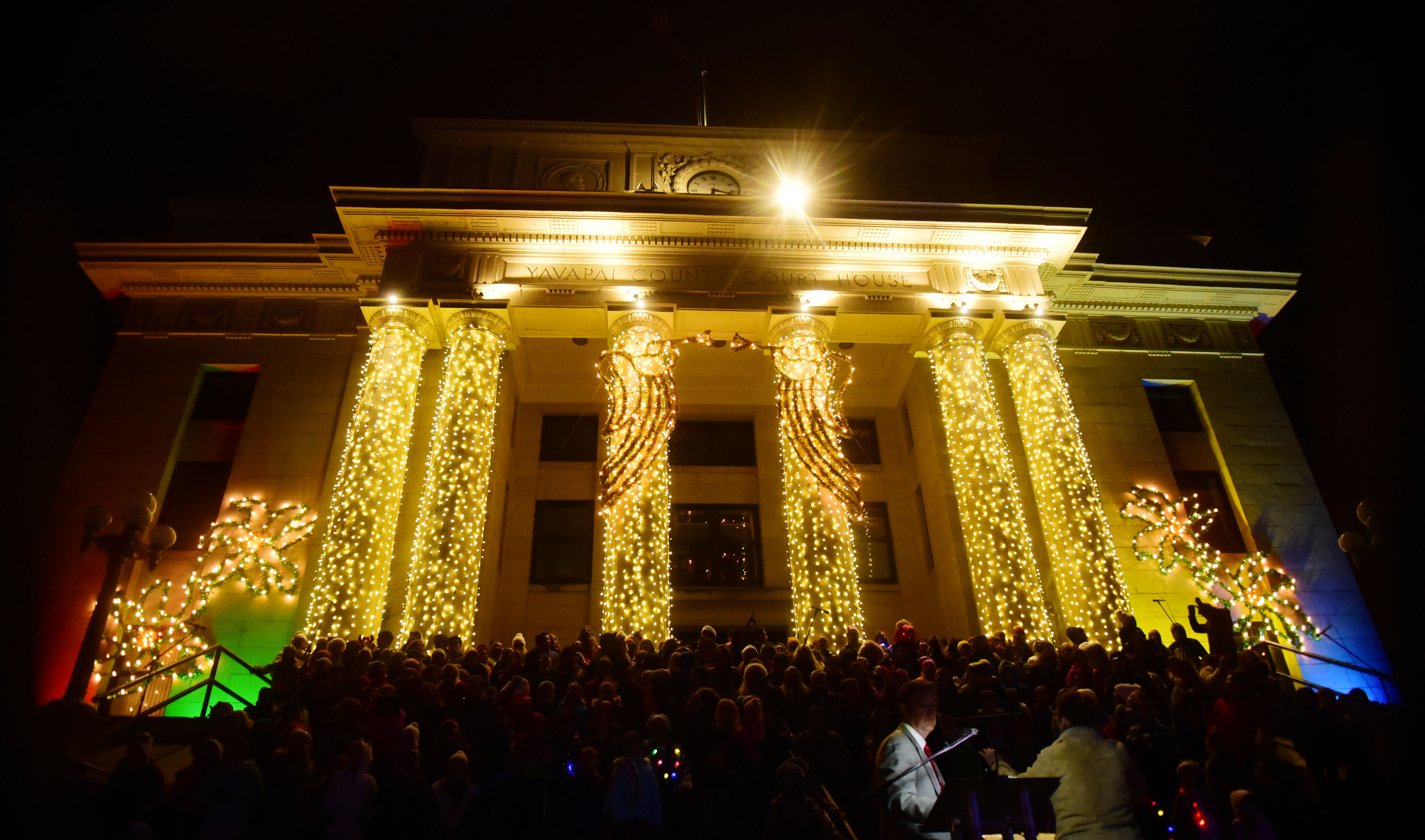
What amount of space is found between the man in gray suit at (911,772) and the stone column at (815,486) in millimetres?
8991

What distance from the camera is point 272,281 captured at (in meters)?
19.0

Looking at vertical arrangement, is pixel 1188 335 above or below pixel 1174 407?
above

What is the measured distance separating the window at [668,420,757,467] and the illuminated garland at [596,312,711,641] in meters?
4.44

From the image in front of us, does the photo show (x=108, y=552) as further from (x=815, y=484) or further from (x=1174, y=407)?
(x=1174, y=407)

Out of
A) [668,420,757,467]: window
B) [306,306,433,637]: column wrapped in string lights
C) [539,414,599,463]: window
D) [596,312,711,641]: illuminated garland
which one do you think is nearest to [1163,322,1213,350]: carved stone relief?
[668,420,757,467]: window

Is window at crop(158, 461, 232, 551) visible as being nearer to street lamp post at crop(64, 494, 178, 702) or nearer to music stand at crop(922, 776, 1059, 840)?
street lamp post at crop(64, 494, 178, 702)

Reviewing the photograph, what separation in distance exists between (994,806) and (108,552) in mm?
12060

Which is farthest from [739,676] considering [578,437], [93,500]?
[93,500]

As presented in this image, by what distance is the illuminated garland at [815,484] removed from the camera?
1467 cm

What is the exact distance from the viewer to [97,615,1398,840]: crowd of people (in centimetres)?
668

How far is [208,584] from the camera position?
1533 centimetres

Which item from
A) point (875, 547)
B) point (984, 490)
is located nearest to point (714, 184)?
point (984, 490)

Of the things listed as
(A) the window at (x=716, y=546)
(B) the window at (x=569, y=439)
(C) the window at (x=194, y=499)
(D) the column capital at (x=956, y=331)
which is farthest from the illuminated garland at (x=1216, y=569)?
(C) the window at (x=194, y=499)

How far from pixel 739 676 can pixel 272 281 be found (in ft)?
51.7
